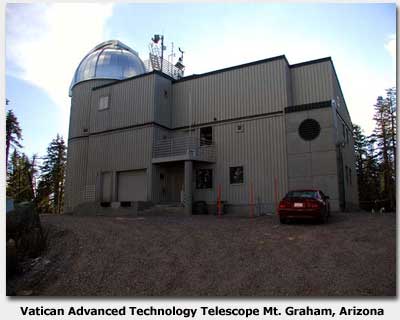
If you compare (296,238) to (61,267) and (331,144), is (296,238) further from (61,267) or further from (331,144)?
(331,144)

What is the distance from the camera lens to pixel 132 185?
71.6 ft

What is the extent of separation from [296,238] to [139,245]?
4.55 meters

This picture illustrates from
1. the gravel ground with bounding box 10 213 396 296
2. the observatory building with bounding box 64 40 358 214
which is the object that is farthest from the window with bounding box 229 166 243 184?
the gravel ground with bounding box 10 213 396 296

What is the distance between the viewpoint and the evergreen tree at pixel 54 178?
153 feet

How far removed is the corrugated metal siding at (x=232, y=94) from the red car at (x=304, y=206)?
25.2 feet

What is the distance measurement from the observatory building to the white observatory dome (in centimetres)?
10

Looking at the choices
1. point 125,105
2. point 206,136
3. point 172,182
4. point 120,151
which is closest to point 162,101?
point 125,105


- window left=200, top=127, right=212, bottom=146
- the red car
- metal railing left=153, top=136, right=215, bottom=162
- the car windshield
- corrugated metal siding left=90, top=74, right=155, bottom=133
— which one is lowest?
the red car

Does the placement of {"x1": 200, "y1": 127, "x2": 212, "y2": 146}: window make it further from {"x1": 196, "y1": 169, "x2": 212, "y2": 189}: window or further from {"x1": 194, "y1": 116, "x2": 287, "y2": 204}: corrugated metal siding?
{"x1": 196, "y1": 169, "x2": 212, "y2": 189}: window

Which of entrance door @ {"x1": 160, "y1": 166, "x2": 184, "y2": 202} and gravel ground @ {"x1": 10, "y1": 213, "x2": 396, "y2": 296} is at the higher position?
entrance door @ {"x1": 160, "y1": 166, "x2": 184, "y2": 202}

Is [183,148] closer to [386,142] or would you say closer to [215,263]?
[215,263]

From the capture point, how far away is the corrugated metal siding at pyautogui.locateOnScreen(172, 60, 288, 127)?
64.0 ft

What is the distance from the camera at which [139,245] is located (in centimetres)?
941
